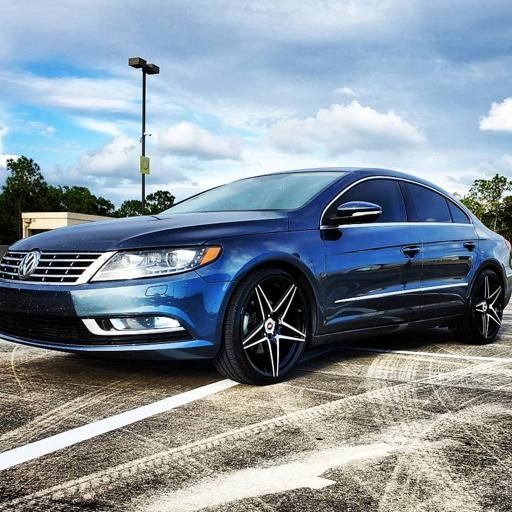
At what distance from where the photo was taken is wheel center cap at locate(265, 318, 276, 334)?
4562mm

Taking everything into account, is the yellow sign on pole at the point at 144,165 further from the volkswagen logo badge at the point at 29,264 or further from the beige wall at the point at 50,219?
the beige wall at the point at 50,219

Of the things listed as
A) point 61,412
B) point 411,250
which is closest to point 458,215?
point 411,250

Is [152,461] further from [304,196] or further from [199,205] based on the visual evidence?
[199,205]

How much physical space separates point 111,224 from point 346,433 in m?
2.13

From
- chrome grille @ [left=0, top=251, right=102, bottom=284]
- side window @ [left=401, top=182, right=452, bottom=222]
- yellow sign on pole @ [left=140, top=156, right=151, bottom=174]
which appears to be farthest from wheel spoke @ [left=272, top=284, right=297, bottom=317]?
yellow sign on pole @ [left=140, top=156, right=151, bottom=174]

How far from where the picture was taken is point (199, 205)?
577 centimetres

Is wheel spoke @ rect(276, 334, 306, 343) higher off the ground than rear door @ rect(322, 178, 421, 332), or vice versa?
rear door @ rect(322, 178, 421, 332)

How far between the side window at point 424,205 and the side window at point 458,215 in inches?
3.0

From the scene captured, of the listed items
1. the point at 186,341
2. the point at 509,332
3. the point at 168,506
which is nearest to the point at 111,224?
the point at 186,341

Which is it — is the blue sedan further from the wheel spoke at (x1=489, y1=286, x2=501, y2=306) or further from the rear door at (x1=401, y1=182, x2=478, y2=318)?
the wheel spoke at (x1=489, y1=286, x2=501, y2=306)

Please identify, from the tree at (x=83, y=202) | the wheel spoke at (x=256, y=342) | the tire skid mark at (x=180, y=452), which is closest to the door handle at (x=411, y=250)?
the tire skid mark at (x=180, y=452)

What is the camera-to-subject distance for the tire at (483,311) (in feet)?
21.3

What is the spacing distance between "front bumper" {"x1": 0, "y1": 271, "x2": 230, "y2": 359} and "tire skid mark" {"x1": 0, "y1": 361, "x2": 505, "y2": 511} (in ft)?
2.47

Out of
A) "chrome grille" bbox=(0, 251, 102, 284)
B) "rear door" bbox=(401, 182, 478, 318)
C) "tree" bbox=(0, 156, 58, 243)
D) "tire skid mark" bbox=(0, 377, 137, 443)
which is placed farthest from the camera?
"tree" bbox=(0, 156, 58, 243)
